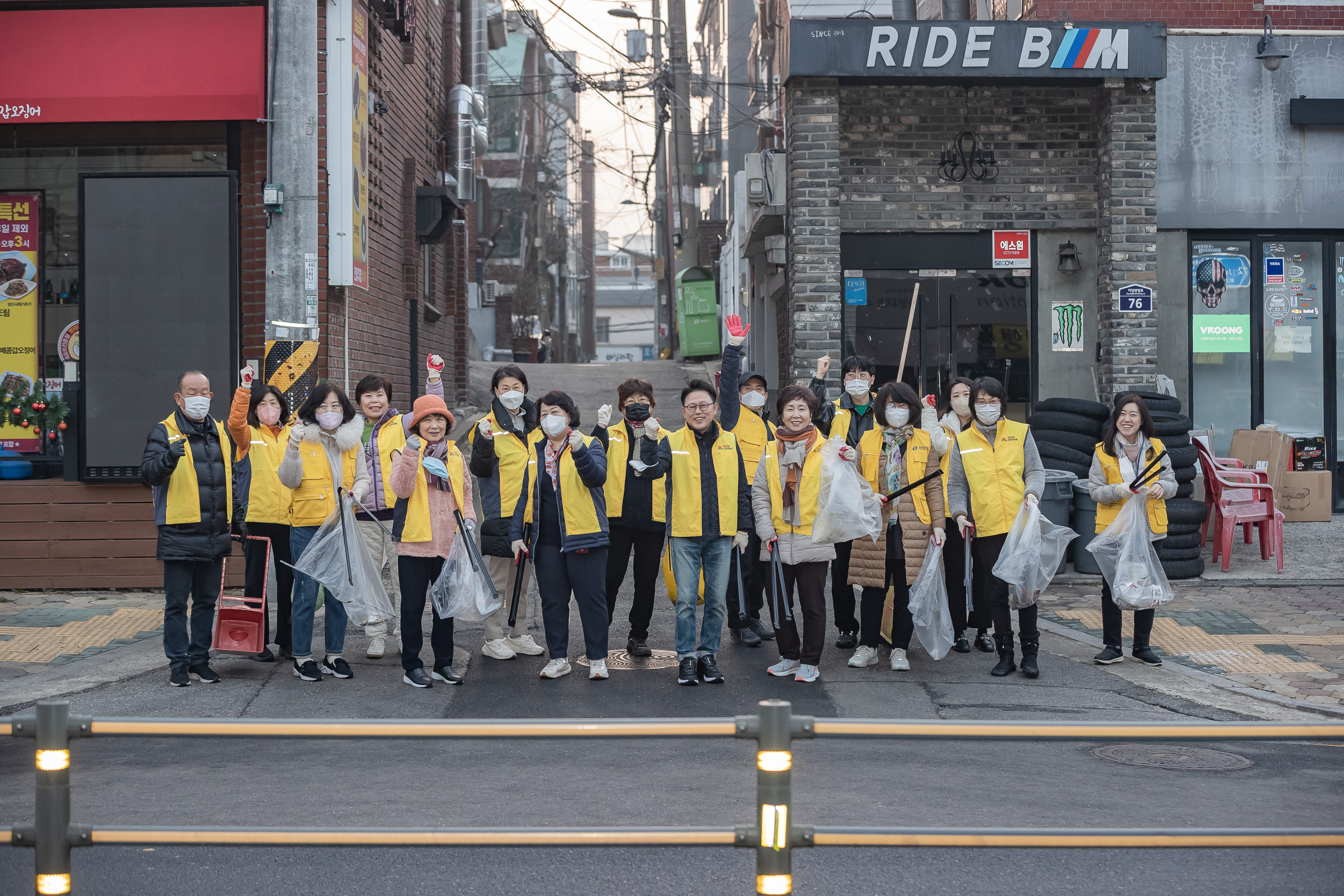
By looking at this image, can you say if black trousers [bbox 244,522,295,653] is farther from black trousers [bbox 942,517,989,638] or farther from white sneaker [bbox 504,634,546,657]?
black trousers [bbox 942,517,989,638]

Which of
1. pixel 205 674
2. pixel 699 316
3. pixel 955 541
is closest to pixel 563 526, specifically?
pixel 205 674

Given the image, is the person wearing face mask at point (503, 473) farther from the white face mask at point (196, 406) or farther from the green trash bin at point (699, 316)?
the green trash bin at point (699, 316)

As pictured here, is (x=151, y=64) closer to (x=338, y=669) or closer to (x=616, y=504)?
(x=338, y=669)

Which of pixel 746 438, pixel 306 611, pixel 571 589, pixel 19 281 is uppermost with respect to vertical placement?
pixel 19 281

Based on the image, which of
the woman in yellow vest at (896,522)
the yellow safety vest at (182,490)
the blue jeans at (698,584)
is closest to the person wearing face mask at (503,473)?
the blue jeans at (698,584)

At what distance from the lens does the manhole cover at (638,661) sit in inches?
326

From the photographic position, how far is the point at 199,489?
765 cm

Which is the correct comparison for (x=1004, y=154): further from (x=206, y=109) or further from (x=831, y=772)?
(x=831, y=772)

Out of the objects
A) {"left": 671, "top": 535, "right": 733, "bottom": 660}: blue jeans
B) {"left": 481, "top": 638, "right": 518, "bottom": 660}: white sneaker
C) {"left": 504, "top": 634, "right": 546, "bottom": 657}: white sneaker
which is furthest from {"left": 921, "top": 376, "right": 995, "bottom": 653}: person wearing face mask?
{"left": 481, "top": 638, "right": 518, "bottom": 660}: white sneaker

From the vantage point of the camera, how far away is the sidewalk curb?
23.3 ft

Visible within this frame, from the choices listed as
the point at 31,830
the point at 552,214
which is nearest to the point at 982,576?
the point at 31,830

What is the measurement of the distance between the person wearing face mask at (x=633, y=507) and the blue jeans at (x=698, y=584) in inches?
13.4

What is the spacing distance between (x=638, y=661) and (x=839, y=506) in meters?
1.87

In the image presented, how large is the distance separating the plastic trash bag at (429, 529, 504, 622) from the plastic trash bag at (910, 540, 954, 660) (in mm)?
2527
